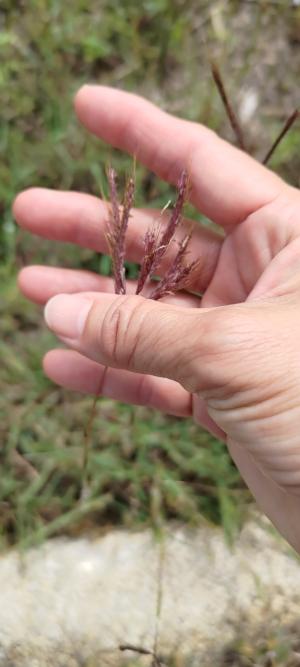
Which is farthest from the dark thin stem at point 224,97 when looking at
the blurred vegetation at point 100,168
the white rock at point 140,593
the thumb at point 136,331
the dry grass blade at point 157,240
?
the white rock at point 140,593

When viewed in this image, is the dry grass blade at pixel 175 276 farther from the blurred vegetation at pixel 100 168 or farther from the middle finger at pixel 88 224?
the blurred vegetation at pixel 100 168

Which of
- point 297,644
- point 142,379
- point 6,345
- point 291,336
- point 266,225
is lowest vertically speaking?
point 297,644

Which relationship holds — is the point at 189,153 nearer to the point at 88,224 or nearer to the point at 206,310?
the point at 88,224

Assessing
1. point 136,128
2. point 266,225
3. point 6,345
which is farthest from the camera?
point 6,345

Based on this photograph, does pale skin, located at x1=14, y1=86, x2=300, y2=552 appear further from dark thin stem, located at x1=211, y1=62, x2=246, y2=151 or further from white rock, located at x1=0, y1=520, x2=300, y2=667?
white rock, located at x1=0, y1=520, x2=300, y2=667

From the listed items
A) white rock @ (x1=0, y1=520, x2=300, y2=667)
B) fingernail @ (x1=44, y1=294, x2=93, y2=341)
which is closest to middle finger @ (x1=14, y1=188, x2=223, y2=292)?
fingernail @ (x1=44, y1=294, x2=93, y2=341)

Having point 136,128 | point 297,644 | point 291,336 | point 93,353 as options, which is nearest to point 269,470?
point 291,336

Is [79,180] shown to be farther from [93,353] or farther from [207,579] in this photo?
[207,579]
